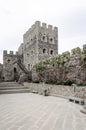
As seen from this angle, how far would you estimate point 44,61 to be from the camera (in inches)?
698

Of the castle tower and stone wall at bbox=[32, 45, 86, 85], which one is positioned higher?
the castle tower

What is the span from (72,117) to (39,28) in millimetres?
21902

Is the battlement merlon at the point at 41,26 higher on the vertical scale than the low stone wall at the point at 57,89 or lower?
higher

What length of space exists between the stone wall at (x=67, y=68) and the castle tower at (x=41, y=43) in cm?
824

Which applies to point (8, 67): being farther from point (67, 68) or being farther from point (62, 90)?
point (62, 90)

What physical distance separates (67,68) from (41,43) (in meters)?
13.7

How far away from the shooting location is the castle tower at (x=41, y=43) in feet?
86.1

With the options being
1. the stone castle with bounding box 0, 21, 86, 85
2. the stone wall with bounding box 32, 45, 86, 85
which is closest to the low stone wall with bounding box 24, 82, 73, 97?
the stone wall with bounding box 32, 45, 86, 85

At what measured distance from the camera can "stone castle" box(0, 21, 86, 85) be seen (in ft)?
41.3

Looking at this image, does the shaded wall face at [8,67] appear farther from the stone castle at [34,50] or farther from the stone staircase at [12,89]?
the stone staircase at [12,89]

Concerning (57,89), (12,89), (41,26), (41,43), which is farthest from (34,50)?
(57,89)

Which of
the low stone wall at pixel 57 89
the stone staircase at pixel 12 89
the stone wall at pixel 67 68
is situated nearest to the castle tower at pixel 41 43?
the stone wall at pixel 67 68

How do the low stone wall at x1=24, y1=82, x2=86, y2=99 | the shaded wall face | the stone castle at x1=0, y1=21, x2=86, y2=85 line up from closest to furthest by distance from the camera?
the low stone wall at x1=24, y1=82, x2=86, y2=99 < the stone castle at x1=0, y1=21, x2=86, y2=85 < the shaded wall face

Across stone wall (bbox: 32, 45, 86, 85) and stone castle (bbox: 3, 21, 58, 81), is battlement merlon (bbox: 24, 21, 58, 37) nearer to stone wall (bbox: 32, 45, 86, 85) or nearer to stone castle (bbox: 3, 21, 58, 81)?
stone castle (bbox: 3, 21, 58, 81)
